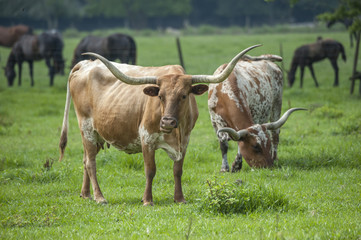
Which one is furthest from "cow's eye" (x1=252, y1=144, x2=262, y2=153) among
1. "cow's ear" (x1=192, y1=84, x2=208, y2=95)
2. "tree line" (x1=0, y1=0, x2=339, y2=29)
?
"tree line" (x1=0, y1=0, x2=339, y2=29)

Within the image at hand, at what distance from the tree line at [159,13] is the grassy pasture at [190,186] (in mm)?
43878

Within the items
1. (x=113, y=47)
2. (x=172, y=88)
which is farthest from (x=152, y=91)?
(x=113, y=47)

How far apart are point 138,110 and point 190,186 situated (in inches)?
56.1

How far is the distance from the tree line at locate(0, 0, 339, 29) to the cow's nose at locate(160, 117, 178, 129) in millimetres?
49627

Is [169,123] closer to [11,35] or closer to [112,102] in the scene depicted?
[112,102]

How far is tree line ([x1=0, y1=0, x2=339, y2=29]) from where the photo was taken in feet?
181

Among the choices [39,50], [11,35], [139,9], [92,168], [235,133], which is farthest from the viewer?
[139,9]

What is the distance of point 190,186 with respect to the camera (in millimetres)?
7023

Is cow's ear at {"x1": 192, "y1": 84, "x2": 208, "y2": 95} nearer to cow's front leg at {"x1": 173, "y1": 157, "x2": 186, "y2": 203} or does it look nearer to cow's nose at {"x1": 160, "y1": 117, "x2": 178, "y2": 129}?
cow's nose at {"x1": 160, "y1": 117, "x2": 178, "y2": 129}

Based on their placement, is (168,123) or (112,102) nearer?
(168,123)

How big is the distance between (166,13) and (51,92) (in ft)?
139

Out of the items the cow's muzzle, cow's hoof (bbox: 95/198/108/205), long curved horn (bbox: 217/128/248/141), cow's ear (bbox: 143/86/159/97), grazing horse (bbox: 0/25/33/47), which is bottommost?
grazing horse (bbox: 0/25/33/47)

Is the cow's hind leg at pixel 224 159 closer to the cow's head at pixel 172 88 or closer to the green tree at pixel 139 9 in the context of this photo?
the cow's head at pixel 172 88

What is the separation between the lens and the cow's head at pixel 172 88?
5.63 meters
